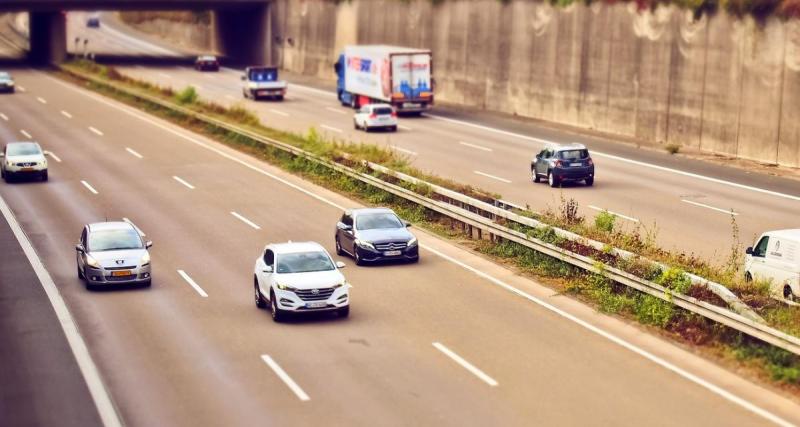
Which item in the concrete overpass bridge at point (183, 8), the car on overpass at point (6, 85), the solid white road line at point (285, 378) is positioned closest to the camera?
the solid white road line at point (285, 378)

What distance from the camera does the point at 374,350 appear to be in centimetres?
2284

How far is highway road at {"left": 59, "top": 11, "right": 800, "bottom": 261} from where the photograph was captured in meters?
36.8

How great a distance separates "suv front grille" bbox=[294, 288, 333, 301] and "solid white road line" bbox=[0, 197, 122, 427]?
A: 443 cm

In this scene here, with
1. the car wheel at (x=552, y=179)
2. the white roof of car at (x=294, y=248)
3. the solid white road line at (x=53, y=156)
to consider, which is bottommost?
the solid white road line at (x=53, y=156)

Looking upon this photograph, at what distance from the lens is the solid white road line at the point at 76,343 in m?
19.3

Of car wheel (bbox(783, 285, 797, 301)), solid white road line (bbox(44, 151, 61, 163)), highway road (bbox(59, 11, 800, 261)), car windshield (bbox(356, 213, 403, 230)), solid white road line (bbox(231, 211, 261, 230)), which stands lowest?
solid white road line (bbox(44, 151, 61, 163))

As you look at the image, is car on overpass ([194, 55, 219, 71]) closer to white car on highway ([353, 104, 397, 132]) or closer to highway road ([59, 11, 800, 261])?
highway road ([59, 11, 800, 261])

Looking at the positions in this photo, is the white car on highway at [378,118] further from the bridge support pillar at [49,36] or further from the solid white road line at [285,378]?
the bridge support pillar at [49,36]

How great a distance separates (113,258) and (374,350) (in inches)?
336

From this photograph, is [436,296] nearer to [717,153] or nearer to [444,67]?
[717,153]

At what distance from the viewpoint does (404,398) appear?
1978 centimetres

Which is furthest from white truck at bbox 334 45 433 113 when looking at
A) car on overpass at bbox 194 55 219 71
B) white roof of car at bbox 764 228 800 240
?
white roof of car at bbox 764 228 800 240

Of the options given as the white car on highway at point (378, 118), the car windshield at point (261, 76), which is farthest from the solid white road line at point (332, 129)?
the car windshield at point (261, 76)

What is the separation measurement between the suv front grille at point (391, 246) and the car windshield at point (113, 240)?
5.90 meters
